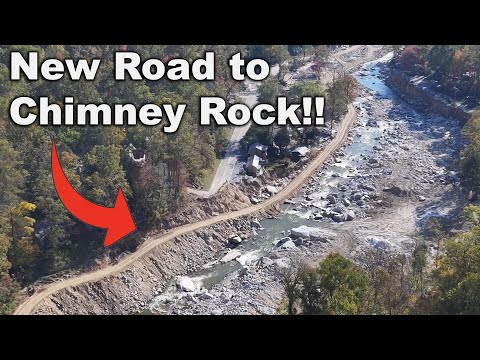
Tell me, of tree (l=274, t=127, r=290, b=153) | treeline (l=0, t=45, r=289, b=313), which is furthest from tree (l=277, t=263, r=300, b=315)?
tree (l=274, t=127, r=290, b=153)

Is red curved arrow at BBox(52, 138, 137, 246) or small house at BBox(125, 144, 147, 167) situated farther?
small house at BBox(125, 144, 147, 167)

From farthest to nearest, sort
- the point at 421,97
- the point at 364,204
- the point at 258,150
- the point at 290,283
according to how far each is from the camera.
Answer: the point at 421,97 < the point at 258,150 < the point at 364,204 < the point at 290,283

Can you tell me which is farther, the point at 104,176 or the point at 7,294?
the point at 104,176

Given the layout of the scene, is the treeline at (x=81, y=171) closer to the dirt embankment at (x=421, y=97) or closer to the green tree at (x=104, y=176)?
the green tree at (x=104, y=176)

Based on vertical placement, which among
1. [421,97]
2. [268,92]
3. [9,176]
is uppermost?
[421,97]

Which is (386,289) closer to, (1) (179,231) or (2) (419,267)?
(2) (419,267)

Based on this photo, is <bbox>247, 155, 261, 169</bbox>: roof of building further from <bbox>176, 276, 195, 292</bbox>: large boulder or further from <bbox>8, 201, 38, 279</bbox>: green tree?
<bbox>8, 201, 38, 279</bbox>: green tree

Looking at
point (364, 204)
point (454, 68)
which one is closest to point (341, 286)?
point (364, 204)
